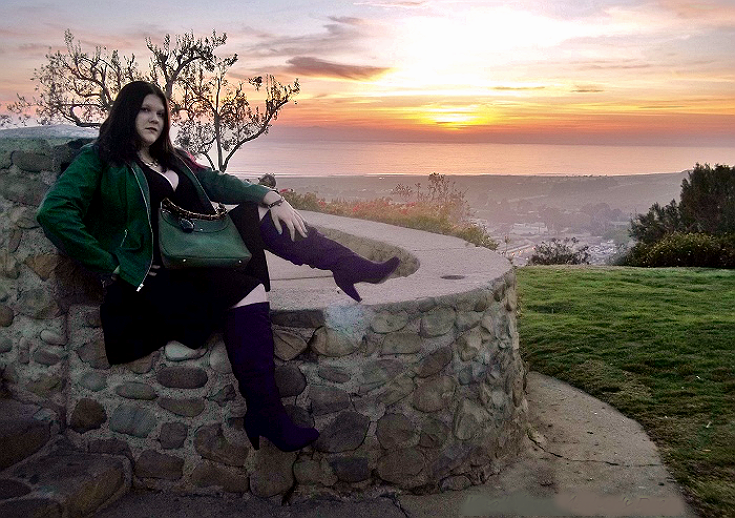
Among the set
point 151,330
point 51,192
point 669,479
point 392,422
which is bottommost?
point 669,479

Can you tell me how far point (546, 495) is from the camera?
3.37 meters

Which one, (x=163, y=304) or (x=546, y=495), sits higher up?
(x=163, y=304)

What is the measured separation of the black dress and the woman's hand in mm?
349

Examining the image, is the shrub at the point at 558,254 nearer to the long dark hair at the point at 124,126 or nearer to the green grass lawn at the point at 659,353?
the green grass lawn at the point at 659,353

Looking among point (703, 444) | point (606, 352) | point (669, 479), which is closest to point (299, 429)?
point (669, 479)

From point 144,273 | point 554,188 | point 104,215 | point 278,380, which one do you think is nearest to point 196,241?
point 144,273

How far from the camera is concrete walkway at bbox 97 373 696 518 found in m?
3.10

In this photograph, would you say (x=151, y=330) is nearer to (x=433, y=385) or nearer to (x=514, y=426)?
(x=433, y=385)

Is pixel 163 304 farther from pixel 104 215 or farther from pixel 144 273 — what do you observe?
pixel 104 215

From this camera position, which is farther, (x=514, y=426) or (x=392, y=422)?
(x=514, y=426)

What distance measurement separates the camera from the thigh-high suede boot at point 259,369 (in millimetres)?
2924

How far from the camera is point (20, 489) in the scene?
9.38 ft

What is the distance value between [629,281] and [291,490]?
21.3 feet

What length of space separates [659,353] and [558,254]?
6.84m
